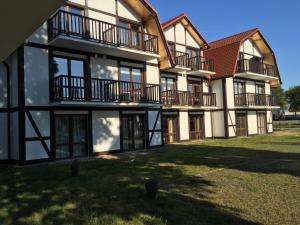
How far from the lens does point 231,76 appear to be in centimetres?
2564

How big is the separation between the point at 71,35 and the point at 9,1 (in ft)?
42.2

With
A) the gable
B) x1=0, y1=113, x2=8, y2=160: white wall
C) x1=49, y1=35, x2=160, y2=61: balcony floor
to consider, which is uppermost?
the gable

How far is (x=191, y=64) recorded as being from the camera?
24.1 m

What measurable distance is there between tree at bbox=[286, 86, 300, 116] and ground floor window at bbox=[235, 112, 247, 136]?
146ft

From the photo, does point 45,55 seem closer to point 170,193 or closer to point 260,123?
point 170,193

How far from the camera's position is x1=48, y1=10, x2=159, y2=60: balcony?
14758mm

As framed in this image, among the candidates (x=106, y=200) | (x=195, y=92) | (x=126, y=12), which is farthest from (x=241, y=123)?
(x=106, y=200)

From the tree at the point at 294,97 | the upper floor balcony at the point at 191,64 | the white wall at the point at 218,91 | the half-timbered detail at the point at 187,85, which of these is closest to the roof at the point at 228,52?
the white wall at the point at 218,91

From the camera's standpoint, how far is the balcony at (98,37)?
1476cm

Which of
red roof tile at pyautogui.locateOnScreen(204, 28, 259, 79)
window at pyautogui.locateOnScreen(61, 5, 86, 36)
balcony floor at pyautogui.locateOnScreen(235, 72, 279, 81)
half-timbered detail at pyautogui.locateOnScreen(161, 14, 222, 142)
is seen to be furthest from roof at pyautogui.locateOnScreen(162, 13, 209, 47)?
window at pyautogui.locateOnScreen(61, 5, 86, 36)

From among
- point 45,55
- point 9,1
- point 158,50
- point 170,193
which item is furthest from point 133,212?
point 158,50

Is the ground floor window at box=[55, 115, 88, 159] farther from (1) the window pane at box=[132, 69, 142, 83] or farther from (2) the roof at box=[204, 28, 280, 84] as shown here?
(2) the roof at box=[204, 28, 280, 84]

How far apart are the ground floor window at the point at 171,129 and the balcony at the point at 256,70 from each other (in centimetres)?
797

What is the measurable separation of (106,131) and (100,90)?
2423 mm
